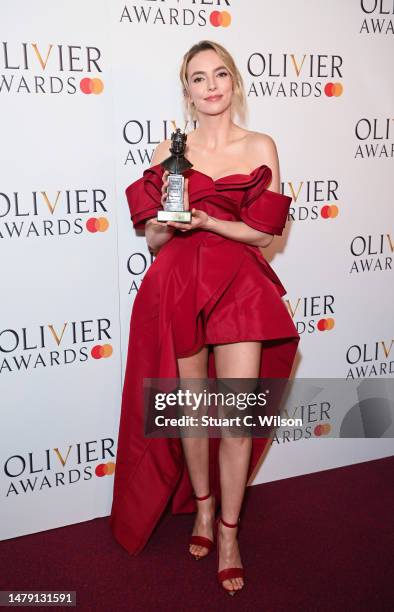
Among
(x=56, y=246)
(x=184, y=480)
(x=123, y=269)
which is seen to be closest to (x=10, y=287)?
(x=56, y=246)

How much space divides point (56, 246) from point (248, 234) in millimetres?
753

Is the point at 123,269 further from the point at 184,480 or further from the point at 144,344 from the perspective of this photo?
the point at 184,480

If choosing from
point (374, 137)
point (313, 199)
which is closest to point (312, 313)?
point (313, 199)

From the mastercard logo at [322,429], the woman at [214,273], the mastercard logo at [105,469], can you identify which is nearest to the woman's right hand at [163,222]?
the woman at [214,273]

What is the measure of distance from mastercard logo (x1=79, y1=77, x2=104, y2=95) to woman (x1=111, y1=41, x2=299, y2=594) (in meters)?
0.31

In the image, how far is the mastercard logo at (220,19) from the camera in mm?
2654

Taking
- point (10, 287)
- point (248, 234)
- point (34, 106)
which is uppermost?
point (34, 106)

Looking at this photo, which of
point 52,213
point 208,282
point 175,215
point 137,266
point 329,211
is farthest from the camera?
point 329,211

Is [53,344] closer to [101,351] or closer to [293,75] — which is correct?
[101,351]

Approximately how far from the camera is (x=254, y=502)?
9.95 feet

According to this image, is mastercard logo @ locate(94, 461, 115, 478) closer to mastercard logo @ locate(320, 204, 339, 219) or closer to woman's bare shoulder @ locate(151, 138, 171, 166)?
woman's bare shoulder @ locate(151, 138, 171, 166)

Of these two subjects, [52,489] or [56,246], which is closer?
[56,246]

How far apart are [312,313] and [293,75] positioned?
1.04 m

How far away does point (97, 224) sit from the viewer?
8.77 feet
